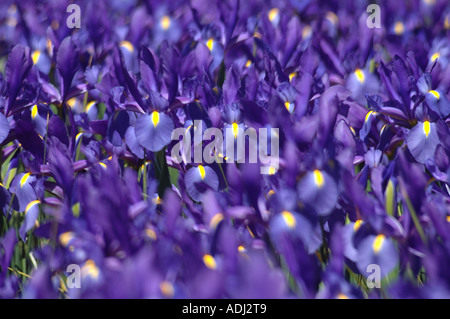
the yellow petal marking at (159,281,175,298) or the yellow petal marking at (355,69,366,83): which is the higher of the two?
the yellow petal marking at (355,69,366,83)

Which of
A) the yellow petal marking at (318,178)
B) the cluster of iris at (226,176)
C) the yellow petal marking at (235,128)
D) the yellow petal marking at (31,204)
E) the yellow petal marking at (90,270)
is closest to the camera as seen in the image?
the cluster of iris at (226,176)

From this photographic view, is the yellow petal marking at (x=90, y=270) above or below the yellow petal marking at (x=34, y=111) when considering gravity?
below

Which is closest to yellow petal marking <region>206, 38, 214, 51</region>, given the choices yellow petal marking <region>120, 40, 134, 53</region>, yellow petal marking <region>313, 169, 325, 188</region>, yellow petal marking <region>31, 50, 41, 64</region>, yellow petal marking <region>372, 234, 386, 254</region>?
yellow petal marking <region>120, 40, 134, 53</region>

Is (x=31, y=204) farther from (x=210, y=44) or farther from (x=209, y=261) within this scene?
(x=210, y=44)

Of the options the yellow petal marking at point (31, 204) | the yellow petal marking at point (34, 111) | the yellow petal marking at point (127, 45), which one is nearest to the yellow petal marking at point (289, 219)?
the yellow petal marking at point (31, 204)

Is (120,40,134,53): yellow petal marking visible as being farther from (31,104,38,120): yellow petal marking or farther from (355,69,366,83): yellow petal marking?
(355,69,366,83): yellow petal marking

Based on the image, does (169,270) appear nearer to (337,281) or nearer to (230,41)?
(337,281)

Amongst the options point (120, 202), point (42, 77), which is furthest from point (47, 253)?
point (42, 77)

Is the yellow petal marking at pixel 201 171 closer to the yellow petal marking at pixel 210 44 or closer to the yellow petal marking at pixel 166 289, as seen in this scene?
the yellow petal marking at pixel 166 289

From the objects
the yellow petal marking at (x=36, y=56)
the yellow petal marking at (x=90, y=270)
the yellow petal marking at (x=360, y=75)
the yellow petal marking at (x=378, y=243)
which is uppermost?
the yellow petal marking at (x=36, y=56)
